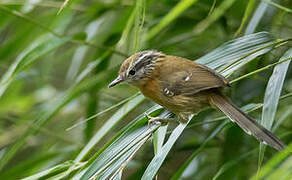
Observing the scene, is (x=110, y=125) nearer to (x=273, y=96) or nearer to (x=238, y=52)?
(x=238, y=52)

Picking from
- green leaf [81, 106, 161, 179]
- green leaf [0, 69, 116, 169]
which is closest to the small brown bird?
green leaf [81, 106, 161, 179]

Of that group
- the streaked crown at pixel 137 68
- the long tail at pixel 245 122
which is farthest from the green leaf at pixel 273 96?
Answer: the streaked crown at pixel 137 68

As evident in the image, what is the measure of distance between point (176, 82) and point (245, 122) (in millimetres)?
685

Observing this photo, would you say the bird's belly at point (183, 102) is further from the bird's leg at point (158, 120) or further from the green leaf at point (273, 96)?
the green leaf at point (273, 96)

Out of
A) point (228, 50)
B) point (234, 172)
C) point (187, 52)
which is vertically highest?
point (228, 50)

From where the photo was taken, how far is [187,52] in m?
4.35

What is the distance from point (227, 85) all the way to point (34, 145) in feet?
9.92

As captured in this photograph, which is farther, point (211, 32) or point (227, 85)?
point (211, 32)

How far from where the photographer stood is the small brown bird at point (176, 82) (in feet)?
9.80

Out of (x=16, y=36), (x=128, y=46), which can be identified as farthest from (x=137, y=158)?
(x=16, y=36)

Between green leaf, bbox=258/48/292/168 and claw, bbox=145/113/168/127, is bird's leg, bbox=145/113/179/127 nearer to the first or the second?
claw, bbox=145/113/168/127

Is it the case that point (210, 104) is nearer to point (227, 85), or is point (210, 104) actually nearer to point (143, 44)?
point (227, 85)

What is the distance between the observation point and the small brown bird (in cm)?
299

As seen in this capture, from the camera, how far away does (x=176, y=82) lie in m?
3.25
